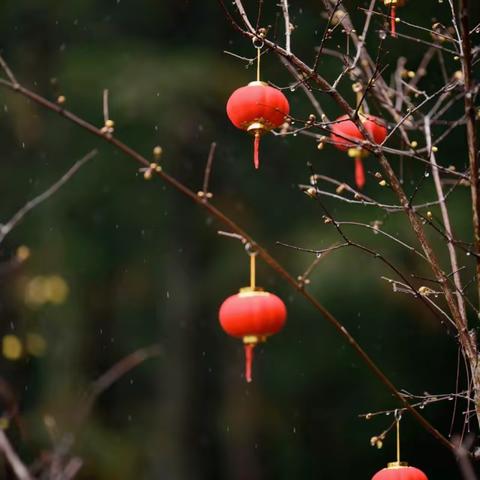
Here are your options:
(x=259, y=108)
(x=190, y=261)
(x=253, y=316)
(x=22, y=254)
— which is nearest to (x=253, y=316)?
(x=253, y=316)

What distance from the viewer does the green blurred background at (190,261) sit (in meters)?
8.00

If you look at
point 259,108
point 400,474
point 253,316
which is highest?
point 259,108

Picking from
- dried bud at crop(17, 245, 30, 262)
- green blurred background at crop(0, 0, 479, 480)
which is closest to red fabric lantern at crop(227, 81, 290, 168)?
dried bud at crop(17, 245, 30, 262)

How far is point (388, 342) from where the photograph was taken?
26.4ft

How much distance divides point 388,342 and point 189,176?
7.18ft

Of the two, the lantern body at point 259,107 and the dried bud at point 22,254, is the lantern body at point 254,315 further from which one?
the dried bud at point 22,254

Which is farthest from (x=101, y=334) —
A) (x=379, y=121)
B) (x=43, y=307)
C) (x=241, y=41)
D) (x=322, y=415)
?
(x=379, y=121)

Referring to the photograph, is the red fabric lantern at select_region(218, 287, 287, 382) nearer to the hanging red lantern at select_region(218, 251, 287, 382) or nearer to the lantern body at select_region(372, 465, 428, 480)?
the hanging red lantern at select_region(218, 251, 287, 382)

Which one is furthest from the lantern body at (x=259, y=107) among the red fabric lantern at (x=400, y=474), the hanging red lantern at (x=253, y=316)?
the red fabric lantern at (x=400, y=474)

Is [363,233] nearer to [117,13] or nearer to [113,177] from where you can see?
[113,177]

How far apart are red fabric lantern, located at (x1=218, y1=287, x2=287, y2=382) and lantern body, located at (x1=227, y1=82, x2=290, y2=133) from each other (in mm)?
411

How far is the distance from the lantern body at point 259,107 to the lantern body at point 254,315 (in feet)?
1.36

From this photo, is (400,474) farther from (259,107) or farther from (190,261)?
(190,261)

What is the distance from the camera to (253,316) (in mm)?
2434
